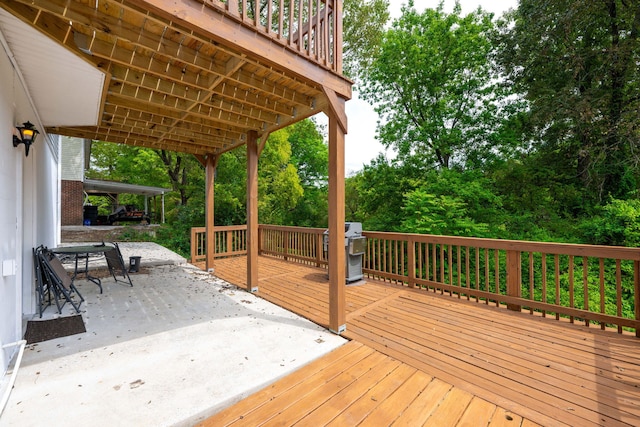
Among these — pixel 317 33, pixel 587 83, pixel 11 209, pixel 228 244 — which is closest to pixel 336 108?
pixel 317 33

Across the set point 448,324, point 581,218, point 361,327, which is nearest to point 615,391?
point 448,324

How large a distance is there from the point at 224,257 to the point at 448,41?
9984 millimetres

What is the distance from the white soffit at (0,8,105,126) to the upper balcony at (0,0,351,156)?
11 mm

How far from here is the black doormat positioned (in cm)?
Result: 272

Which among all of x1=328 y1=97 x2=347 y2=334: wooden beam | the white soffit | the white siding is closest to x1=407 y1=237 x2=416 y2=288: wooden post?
x1=328 y1=97 x2=347 y2=334: wooden beam

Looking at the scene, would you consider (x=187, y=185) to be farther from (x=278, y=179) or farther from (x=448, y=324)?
(x=448, y=324)

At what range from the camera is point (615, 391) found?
1961 millimetres

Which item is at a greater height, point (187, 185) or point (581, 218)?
point (187, 185)

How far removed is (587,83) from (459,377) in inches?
406

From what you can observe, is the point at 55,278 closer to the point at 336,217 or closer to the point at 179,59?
the point at 179,59

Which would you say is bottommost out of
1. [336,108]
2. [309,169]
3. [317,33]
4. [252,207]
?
[252,207]

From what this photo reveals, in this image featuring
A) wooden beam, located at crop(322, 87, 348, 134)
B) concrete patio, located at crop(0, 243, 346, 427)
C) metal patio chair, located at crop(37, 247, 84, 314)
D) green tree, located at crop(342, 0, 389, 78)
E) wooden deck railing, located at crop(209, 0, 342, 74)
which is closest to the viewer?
concrete patio, located at crop(0, 243, 346, 427)

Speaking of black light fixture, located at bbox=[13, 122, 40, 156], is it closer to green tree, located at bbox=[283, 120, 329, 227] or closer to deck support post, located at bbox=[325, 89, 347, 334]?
deck support post, located at bbox=[325, 89, 347, 334]

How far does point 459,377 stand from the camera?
6.98ft
